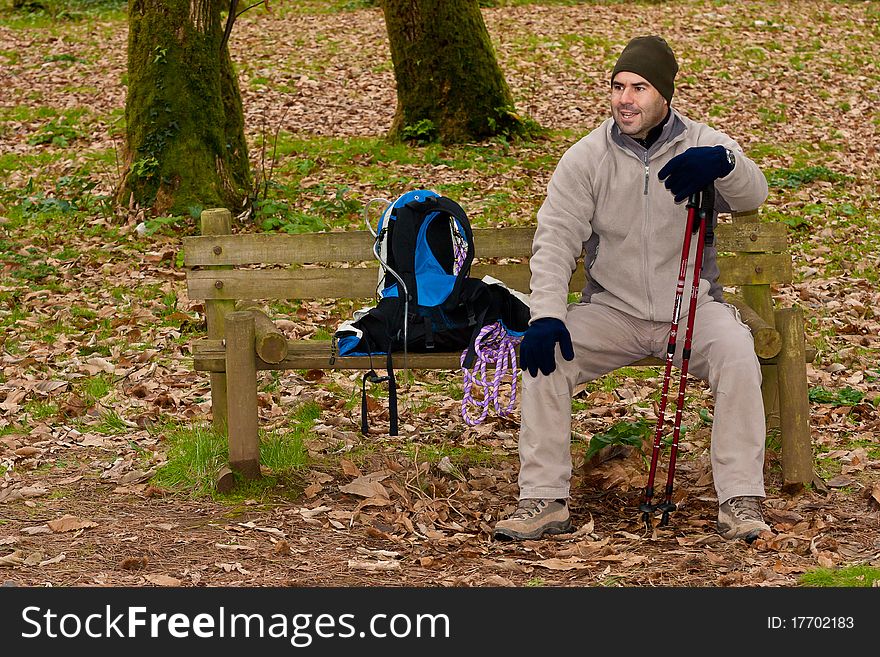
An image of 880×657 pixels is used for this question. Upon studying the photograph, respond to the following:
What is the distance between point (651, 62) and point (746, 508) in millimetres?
1974

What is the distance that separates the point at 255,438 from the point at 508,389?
6.82 ft

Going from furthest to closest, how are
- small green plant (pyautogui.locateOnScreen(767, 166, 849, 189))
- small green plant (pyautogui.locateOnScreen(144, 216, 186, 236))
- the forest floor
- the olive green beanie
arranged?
1. small green plant (pyautogui.locateOnScreen(767, 166, 849, 189))
2. small green plant (pyautogui.locateOnScreen(144, 216, 186, 236))
3. the olive green beanie
4. the forest floor

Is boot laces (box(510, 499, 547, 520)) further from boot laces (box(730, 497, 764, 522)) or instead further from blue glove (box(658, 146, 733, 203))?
blue glove (box(658, 146, 733, 203))

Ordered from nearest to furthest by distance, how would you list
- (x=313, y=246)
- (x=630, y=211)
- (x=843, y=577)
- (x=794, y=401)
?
1. (x=843, y=577)
2. (x=630, y=211)
3. (x=794, y=401)
4. (x=313, y=246)

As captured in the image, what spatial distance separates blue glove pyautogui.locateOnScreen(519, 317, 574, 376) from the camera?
15.7 ft

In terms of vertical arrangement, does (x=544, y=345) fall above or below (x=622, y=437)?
above

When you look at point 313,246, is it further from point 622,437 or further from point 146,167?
point 146,167

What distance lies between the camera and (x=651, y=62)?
4.90 metres

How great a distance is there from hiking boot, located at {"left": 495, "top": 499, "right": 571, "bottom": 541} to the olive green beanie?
74.3 inches

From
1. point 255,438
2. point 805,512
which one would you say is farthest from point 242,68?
point 805,512

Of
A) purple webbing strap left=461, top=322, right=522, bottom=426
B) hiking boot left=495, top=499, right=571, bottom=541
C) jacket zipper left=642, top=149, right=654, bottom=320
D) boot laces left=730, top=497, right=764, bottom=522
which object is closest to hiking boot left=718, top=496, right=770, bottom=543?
boot laces left=730, top=497, right=764, bottom=522

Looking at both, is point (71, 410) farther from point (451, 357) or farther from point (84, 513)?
point (451, 357)

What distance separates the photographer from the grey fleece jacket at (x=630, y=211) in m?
5.00

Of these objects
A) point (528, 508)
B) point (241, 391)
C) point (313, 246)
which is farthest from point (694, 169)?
point (241, 391)
